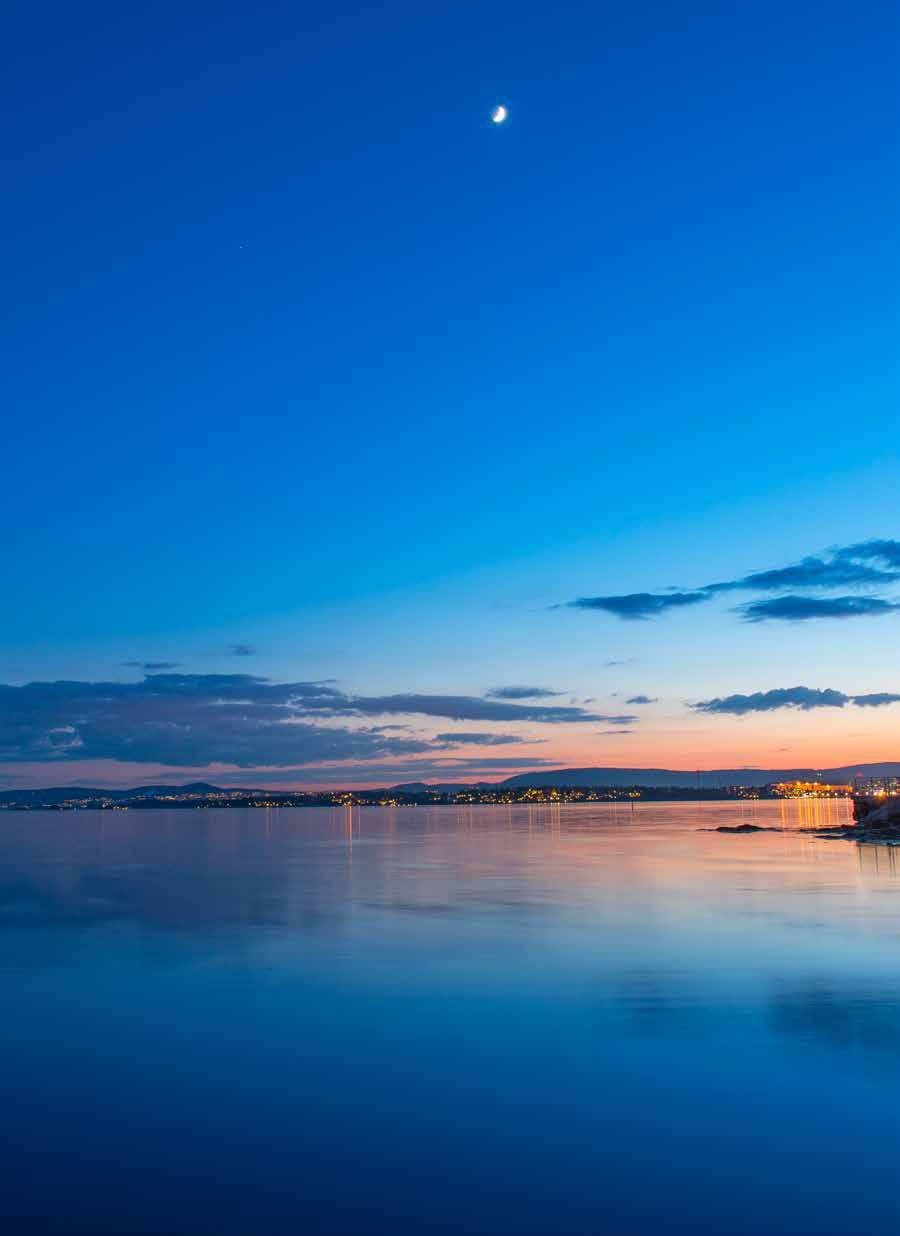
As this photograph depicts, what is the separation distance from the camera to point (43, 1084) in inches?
561

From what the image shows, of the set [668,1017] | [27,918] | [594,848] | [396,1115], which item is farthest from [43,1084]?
[594,848]

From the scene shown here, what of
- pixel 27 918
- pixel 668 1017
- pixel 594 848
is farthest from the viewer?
pixel 594 848

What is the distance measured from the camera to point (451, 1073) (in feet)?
48.0

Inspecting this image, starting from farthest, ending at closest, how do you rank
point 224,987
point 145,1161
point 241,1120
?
point 224,987 → point 241,1120 → point 145,1161

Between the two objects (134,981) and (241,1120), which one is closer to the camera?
(241,1120)

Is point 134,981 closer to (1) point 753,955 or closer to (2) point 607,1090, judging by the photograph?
(2) point 607,1090

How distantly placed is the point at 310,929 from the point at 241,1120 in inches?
709

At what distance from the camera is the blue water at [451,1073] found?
10.2m

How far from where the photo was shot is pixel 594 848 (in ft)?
248

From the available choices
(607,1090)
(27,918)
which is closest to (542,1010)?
(607,1090)

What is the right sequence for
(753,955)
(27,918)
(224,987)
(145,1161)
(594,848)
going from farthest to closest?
1. (594,848)
2. (27,918)
3. (753,955)
4. (224,987)
5. (145,1161)

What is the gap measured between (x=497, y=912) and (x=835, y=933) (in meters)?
11.9

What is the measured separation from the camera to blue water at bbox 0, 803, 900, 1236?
10211 mm

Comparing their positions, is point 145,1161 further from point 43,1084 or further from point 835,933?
point 835,933
